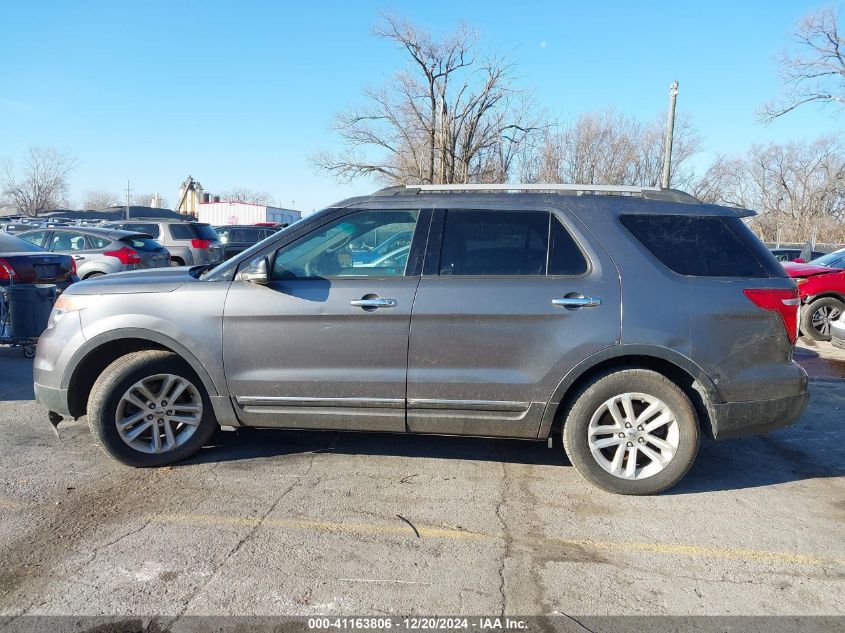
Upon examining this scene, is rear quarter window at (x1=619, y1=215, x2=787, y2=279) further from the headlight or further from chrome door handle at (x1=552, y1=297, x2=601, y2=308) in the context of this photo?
the headlight

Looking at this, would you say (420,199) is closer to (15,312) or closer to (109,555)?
(109,555)

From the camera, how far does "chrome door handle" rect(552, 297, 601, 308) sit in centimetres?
392

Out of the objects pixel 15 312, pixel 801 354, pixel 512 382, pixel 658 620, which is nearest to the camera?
pixel 658 620

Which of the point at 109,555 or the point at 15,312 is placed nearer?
the point at 109,555

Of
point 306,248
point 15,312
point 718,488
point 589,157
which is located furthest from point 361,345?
point 589,157

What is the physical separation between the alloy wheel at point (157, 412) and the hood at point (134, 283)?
0.60m

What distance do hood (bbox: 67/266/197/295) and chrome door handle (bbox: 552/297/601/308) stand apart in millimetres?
2400

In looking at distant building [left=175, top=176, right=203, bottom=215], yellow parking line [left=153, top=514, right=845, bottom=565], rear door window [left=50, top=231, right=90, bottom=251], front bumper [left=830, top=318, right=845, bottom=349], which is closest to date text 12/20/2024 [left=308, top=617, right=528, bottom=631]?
yellow parking line [left=153, top=514, right=845, bottom=565]

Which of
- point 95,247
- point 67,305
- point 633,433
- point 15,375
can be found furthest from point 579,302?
point 95,247

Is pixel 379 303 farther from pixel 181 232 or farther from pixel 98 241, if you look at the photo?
pixel 181 232

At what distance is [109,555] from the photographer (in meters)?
3.22

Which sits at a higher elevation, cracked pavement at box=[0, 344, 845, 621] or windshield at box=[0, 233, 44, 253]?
windshield at box=[0, 233, 44, 253]

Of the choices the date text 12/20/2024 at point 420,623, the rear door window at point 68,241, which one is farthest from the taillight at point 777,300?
the rear door window at point 68,241

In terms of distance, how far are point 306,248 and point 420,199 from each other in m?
0.83
